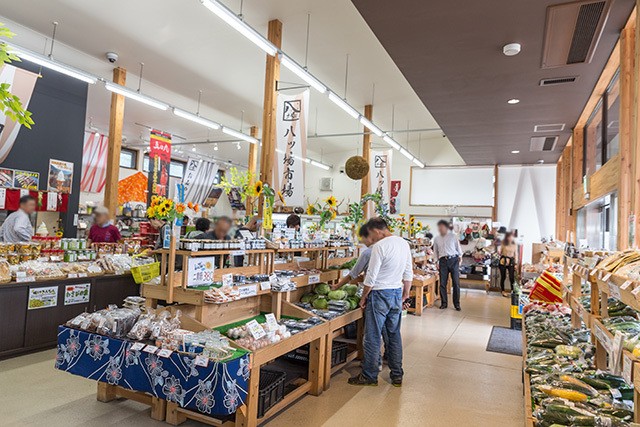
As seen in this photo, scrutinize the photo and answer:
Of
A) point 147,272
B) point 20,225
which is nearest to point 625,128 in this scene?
point 147,272

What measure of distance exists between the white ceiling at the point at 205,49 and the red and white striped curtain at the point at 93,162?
0.96 metres

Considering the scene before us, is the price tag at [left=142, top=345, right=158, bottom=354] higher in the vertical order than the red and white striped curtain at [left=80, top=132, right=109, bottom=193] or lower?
lower

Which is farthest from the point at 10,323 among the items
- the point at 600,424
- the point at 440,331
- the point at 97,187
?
the point at 97,187

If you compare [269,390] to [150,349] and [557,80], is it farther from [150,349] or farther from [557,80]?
[557,80]

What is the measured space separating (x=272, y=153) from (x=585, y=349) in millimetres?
5514

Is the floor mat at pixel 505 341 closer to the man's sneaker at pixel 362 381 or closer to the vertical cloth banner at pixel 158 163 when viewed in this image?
the man's sneaker at pixel 362 381

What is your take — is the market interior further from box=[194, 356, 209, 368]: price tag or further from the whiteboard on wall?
the whiteboard on wall

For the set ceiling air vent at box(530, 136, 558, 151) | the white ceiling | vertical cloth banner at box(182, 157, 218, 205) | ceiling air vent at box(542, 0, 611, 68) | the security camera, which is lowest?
vertical cloth banner at box(182, 157, 218, 205)

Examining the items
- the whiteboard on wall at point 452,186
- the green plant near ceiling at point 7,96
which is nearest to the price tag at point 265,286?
the green plant near ceiling at point 7,96

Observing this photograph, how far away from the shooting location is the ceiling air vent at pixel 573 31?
3984 millimetres

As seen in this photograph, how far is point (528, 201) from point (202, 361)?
14.2m

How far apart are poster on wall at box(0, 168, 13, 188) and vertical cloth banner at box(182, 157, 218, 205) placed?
16.1 feet

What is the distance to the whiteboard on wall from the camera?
15.2 metres

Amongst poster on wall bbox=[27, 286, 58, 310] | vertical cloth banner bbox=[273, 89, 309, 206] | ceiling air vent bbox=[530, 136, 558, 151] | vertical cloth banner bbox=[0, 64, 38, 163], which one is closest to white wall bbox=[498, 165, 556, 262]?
ceiling air vent bbox=[530, 136, 558, 151]
